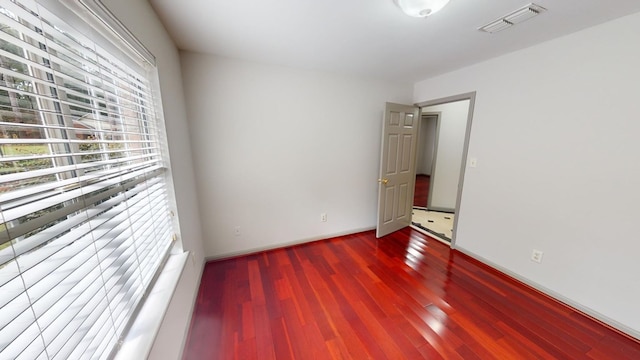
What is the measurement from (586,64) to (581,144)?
65 centimetres

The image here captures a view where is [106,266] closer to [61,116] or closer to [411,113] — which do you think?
[61,116]

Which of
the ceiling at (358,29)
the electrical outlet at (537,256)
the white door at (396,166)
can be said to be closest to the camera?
the ceiling at (358,29)

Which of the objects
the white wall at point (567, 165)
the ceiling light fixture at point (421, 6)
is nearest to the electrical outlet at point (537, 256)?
the white wall at point (567, 165)

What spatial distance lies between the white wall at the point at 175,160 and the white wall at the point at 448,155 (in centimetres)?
420

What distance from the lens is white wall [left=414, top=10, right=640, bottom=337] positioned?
1.55 m

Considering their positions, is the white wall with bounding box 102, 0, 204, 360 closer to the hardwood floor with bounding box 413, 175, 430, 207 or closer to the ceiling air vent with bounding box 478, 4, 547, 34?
the ceiling air vent with bounding box 478, 4, 547, 34

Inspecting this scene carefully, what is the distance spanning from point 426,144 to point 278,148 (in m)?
5.19

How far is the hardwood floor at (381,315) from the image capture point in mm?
1458

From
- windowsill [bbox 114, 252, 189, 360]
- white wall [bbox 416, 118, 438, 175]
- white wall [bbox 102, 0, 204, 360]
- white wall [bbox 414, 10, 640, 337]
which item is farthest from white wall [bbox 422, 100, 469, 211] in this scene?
windowsill [bbox 114, 252, 189, 360]

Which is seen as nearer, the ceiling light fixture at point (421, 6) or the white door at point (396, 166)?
the ceiling light fixture at point (421, 6)

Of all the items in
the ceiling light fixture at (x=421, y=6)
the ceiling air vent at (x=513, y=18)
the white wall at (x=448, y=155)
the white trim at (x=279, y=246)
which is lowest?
the white trim at (x=279, y=246)

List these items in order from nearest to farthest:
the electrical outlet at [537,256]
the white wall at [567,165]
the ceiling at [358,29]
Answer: the ceiling at [358,29] < the white wall at [567,165] < the electrical outlet at [537,256]

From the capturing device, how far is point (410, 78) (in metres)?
2.97

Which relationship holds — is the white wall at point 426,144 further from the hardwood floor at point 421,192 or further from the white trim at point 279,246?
the white trim at point 279,246
